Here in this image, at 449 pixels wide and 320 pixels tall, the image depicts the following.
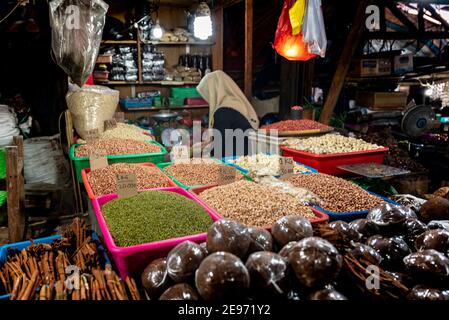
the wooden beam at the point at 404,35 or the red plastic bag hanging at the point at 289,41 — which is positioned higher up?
the wooden beam at the point at 404,35

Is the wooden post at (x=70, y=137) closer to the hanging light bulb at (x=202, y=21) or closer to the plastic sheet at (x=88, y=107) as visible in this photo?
the plastic sheet at (x=88, y=107)

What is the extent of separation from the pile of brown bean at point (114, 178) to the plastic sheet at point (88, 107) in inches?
34.9

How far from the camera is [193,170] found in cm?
260

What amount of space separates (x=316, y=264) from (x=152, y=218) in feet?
2.54

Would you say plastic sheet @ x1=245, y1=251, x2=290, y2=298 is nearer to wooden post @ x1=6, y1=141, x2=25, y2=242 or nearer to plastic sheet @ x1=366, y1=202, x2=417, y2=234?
plastic sheet @ x1=366, y1=202, x2=417, y2=234

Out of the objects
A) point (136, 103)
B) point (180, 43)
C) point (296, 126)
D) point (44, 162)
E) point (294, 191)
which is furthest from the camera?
point (180, 43)

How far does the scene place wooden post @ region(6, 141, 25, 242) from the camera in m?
2.23

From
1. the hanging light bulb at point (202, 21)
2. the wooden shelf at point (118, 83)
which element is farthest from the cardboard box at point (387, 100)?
the wooden shelf at point (118, 83)

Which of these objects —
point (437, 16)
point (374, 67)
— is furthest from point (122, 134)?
point (437, 16)

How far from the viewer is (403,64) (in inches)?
244

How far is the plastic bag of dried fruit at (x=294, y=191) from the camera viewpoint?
1978mm

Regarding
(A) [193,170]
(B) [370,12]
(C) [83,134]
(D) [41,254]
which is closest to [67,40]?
(C) [83,134]

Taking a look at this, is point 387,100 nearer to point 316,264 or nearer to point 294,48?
point 294,48

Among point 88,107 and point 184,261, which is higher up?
point 88,107
